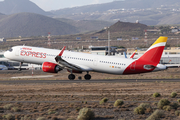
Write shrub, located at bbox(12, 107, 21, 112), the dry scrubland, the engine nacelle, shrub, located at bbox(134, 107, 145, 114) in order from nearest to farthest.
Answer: the dry scrubland
shrub, located at bbox(134, 107, 145, 114)
shrub, located at bbox(12, 107, 21, 112)
the engine nacelle

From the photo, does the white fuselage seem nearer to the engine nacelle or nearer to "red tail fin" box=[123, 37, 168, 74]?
"red tail fin" box=[123, 37, 168, 74]

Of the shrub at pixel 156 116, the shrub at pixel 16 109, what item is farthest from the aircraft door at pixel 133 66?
the shrub at pixel 16 109

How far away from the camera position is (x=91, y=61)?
174 feet

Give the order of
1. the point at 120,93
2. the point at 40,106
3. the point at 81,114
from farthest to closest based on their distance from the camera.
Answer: the point at 120,93 → the point at 40,106 → the point at 81,114

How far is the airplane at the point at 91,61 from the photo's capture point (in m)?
48.3

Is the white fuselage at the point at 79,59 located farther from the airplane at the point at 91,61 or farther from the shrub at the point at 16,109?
the shrub at the point at 16,109

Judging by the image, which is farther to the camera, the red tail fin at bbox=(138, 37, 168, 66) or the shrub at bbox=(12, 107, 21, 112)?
the red tail fin at bbox=(138, 37, 168, 66)

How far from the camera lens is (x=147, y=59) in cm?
4912

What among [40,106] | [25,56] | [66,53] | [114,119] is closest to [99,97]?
[40,106]

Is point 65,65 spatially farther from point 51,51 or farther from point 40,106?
point 40,106

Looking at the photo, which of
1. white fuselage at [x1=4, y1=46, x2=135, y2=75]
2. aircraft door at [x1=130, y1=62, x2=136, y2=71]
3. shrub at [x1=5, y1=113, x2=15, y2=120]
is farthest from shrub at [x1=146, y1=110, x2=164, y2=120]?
white fuselage at [x1=4, y1=46, x2=135, y2=75]

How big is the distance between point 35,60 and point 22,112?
3129 centimetres

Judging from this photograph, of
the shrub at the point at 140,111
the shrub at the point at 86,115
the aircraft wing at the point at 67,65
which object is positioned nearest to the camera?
the shrub at the point at 86,115

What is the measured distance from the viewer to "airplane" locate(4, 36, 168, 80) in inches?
1903
